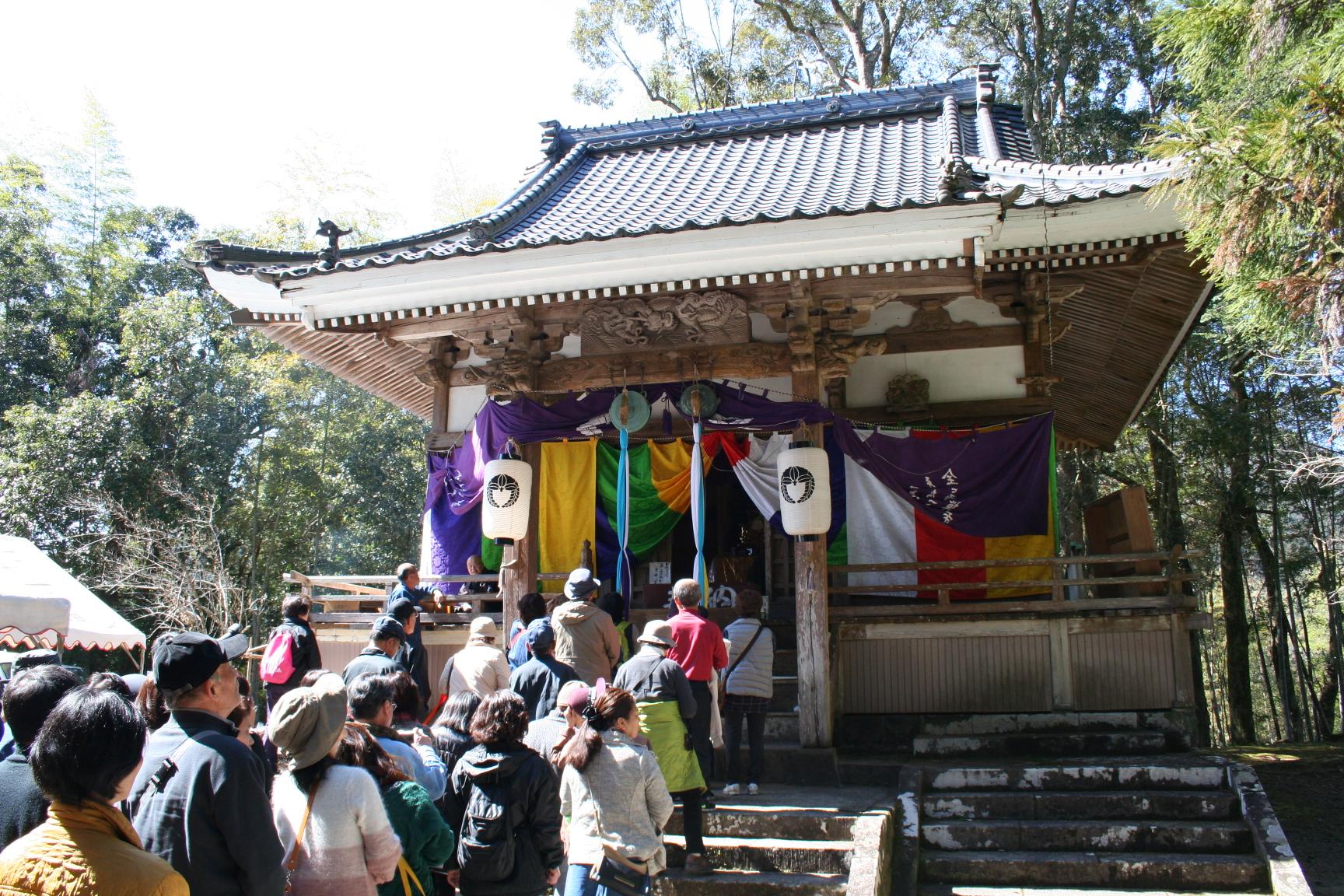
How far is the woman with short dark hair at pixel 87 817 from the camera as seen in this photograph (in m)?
1.98

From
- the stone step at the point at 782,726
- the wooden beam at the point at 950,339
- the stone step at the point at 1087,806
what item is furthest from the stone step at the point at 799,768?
the wooden beam at the point at 950,339

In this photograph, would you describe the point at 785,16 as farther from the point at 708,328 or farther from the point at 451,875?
the point at 451,875

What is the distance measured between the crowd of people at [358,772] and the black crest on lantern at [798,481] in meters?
1.92

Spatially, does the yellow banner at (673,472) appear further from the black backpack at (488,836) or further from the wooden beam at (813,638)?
the black backpack at (488,836)

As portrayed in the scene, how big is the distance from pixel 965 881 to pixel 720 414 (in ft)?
12.6

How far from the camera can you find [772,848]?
5.47 metres

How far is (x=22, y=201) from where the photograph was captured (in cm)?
2084

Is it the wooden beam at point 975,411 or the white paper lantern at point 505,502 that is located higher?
the wooden beam at point 975,411

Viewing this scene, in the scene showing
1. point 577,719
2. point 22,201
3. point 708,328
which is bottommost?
point 577,719

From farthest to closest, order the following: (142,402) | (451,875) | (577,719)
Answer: (142,402), (577,719), (451,875)

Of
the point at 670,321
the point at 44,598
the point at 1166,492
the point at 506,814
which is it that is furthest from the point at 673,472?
the point at 1166,492

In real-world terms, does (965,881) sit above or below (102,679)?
below

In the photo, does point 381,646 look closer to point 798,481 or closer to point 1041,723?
point 798,481

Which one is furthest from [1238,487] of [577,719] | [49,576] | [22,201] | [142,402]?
[22,201]
